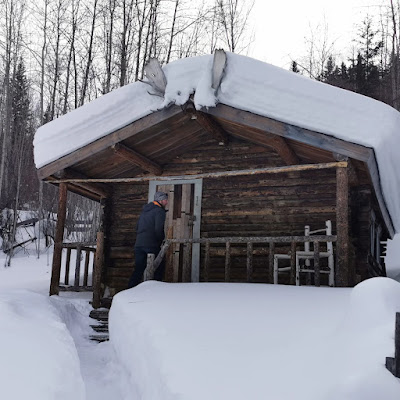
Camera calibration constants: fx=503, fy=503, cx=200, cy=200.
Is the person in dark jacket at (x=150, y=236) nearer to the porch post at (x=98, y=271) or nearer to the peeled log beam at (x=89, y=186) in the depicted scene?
the porch post at (x=98, y=271)

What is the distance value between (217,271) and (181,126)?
2.83m

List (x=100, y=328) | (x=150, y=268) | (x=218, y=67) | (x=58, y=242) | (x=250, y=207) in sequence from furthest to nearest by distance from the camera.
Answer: (x=250, y=207) < (x=58, y=242) < (x=150, y=268) < (x=100, y=328) < (x=218, y=67)

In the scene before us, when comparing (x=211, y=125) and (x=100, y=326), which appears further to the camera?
(x=211, y=125)

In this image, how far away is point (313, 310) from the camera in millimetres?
5098

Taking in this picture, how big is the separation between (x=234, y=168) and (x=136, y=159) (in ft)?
6.31

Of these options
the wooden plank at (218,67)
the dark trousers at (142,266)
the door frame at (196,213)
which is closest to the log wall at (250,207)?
the door frame at (196,213)

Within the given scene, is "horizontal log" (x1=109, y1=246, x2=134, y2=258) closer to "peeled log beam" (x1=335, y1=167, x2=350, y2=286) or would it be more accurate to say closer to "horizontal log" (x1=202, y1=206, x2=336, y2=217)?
"horizontal log" (x1=202, y1=206, x2=336, y2=217)

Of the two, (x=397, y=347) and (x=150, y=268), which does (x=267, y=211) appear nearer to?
(x=150, y=268)

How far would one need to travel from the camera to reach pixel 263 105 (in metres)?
7.44

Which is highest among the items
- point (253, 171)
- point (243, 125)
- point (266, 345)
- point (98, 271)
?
point (243, 125)

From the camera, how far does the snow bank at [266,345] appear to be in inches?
131

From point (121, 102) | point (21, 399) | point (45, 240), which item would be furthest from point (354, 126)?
point (45, 240)

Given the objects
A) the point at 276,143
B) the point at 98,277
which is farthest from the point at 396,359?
the point at 98,277

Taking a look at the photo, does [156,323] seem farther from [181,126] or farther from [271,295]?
[181,126]
